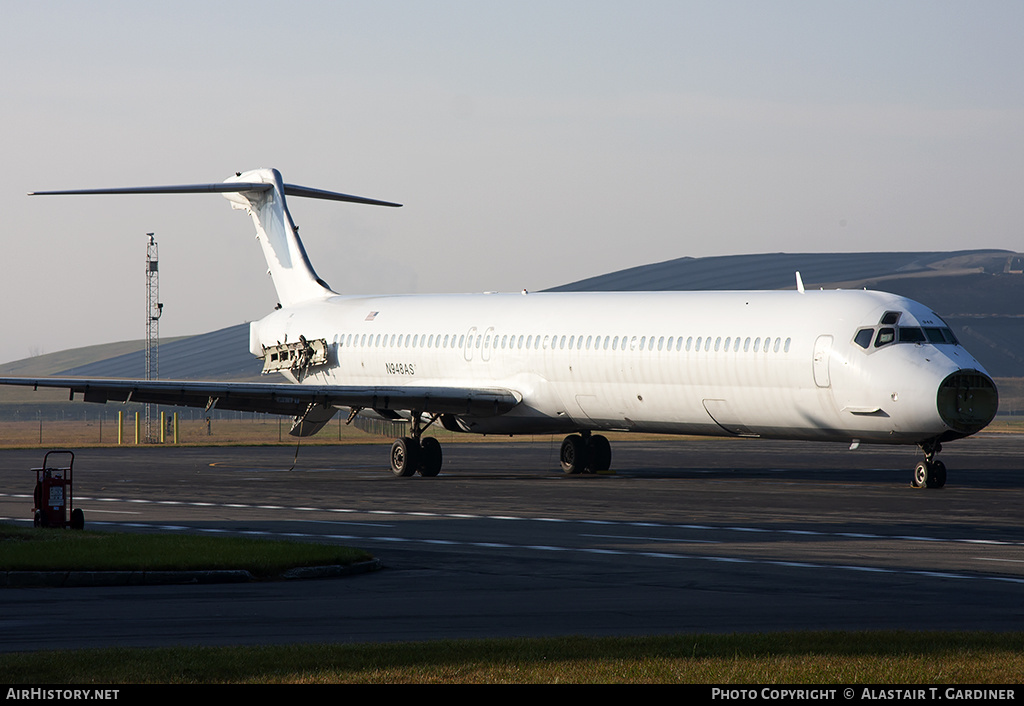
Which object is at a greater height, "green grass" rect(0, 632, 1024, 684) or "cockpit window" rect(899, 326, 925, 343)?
"cockpit window" rect(899, 326, 925, 343)

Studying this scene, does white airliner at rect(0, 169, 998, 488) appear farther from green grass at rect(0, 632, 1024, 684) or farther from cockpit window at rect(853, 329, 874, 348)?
green grass at rect(0, 632, 1024, 684)

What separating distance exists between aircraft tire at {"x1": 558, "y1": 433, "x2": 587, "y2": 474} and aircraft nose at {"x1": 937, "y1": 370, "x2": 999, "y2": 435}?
36.3ft

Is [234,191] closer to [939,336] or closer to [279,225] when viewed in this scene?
[279,225]

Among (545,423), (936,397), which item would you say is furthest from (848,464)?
(936,397)

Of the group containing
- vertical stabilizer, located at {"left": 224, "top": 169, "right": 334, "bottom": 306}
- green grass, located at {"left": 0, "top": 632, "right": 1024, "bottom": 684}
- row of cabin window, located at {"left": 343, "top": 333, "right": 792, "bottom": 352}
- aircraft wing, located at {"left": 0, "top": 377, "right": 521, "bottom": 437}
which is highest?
vertical stabilizer, located at {"left": 224, "top": 169, "right": 334, "bottom": 306}

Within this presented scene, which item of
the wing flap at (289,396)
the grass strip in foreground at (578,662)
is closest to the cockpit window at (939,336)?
the wing flap at (289,396)

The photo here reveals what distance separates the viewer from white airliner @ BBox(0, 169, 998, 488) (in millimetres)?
27000

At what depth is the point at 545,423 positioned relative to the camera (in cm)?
3425

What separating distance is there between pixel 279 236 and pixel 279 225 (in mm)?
388

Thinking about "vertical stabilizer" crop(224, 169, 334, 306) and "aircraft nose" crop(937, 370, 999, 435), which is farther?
"vertical stabilizer" crop(224, 169, 334, 306)

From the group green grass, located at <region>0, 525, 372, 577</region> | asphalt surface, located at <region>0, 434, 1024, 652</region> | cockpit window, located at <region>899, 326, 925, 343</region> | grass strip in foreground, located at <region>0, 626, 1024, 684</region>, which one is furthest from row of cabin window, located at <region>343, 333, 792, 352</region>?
grass strip in foreground, located at <region>0, 626, 1024, 684</region>

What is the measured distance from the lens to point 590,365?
32.3 meters

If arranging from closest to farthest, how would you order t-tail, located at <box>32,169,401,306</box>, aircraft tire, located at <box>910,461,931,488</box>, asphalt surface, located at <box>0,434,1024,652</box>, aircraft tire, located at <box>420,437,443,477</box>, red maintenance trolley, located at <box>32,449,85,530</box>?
asphalt surface, located at <box>0,434,1024,652</box>
red maintenance trolley, located at <box>32,449,85,530</box>
aircraft tire, located at <box>910,461,931,488</box>
aircraft tire, located at <box>420,437,443,477</box>
t-tail, located at <box>32,169,401,306</box>

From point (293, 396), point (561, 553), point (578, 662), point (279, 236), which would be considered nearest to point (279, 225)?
point (279, 236)
